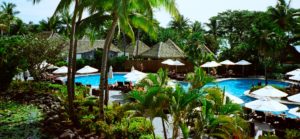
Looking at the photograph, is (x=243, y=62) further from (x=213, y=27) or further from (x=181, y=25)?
(x=181, y=25)

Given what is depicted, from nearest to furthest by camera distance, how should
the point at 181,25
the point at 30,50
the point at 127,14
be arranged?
1. the point at 127,14
2. the point at 30,50
3. the point at 181,25

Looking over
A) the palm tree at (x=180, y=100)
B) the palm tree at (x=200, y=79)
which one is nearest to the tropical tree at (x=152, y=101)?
the palm tree at (x=180, y=100)

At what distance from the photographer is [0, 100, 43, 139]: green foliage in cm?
1069

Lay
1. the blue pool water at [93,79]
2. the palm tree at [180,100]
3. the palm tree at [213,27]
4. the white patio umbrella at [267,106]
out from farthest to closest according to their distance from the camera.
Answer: the palm tree at [213,27], the blue pool water at [93,79], the white patio umbrella at [267,106], the palm tree at [180,100]

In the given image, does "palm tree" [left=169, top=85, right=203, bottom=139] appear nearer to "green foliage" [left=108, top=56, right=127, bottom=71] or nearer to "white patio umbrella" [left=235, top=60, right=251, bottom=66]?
"white patio umbrella" [left=235, top=60, right=251, bottom=66]

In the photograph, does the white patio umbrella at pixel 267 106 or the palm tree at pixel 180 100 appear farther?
the white patio umbrella at pixel 267 106

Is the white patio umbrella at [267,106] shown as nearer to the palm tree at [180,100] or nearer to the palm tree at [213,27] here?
the palm tree at [180,100]

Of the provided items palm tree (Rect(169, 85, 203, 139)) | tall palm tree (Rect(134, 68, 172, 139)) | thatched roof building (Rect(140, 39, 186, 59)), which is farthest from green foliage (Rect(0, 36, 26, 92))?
thatched roof building (Rect(140, 39, 186, 59))

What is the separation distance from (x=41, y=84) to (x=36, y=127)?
33.6 feet

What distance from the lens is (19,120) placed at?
12.4 meters

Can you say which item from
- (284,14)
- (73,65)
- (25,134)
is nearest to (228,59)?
(284,14)

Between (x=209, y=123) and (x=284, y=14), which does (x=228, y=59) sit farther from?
(x=209, y=123)

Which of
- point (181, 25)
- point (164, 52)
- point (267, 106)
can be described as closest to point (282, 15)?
point (164, 52)

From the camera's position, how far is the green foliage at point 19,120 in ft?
35.1
